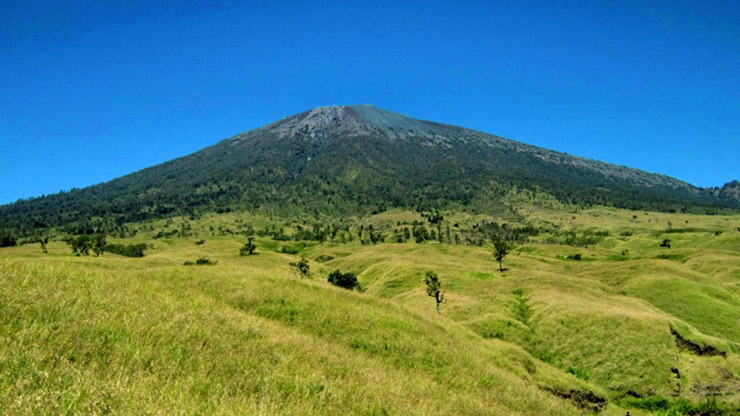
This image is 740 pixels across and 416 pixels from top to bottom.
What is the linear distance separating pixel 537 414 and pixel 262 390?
1272cm

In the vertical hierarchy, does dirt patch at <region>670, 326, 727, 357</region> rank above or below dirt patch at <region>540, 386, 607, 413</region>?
below

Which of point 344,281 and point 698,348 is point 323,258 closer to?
point 344,281

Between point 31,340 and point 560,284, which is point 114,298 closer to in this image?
point 31,340

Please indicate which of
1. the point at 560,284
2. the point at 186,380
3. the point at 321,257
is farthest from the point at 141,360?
the point at 321,257

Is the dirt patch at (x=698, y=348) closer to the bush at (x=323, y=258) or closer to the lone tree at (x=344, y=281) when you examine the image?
the lone tree at (x=344, y=281)

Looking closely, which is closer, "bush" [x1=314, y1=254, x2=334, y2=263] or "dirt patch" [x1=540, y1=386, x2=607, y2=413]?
"dirt patch" [x1=540, y1=386, x2=607, y2=413]

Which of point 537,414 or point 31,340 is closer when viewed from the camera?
point 31,340

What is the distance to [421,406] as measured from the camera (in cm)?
1061

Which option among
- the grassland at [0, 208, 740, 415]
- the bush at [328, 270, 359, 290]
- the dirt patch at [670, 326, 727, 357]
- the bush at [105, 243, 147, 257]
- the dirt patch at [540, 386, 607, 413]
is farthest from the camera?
the bush at [105, 243, 147, 257]

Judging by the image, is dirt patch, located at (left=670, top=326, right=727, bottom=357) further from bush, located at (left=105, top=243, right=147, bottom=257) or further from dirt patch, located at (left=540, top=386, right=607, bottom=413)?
bush, located at (left=105, top=243, right=147, bottom=257)

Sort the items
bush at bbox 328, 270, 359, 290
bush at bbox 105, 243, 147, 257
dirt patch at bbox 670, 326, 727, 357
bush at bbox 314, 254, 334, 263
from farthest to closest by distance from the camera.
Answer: bush at bbox 314, 254, 334, 263
bush at bbox 105, 243, 147, 257
bush at bbox 328, 270, 359, 290
dirt patch at bbox 670, 326, 727, 357

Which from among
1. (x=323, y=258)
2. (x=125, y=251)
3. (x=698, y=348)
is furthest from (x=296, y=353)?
(x=125, y=251)

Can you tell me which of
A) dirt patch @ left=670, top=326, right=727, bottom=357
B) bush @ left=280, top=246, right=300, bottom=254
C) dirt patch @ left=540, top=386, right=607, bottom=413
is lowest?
dirt patch @ left=670, top=326, right=727, bottom=357

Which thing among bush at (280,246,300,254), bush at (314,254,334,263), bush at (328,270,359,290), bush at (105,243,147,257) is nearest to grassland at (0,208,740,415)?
bush at (328,270,359,290)
